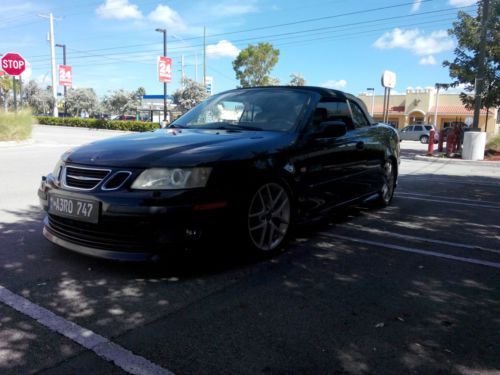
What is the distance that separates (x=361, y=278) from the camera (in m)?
3.55

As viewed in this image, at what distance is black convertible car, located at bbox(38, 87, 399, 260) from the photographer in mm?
3158

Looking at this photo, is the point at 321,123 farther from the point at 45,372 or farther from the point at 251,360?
the point at 45,372

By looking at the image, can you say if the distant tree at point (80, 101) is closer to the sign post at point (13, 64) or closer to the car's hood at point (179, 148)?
the sign post at point (13, 64)

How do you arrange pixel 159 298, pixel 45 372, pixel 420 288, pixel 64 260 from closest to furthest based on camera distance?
pixel 45 372, pixel 159 298, pixel 420 288, pixel 64 260

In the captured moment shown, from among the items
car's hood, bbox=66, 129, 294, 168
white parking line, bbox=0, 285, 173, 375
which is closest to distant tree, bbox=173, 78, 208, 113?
car's hood, bbox=66, 129, 294, 168

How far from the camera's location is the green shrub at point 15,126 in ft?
54.8

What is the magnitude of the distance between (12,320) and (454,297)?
9.89 ft

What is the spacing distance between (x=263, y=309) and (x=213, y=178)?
3.38 feet

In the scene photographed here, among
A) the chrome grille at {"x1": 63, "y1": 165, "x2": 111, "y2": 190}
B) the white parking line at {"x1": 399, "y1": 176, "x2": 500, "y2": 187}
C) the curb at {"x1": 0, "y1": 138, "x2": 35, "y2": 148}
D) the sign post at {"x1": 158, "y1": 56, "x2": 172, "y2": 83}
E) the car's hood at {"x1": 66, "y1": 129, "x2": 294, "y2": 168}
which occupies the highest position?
the sign post at {"x1": 158, "y1": 56, "x2": 172, "y2": 83}

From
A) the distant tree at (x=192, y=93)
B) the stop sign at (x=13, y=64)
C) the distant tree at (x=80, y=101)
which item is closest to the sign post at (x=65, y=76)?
the distant tree at (x=192, y=93)

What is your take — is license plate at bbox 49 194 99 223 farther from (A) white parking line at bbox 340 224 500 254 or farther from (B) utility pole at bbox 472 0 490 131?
(B) utility pole at bbox 472 0 490 131

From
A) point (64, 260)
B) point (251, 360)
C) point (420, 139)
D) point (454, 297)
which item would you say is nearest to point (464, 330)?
point (454, 297)

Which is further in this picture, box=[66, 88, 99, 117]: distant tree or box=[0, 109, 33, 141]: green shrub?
box=[66, 88, 99, 117]: distant tree

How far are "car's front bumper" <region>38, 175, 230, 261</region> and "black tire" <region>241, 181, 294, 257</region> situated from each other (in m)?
0.39
